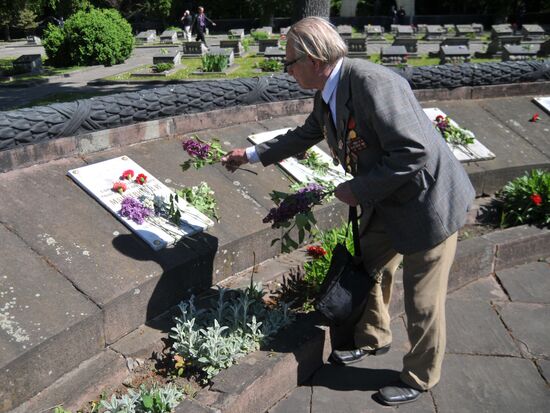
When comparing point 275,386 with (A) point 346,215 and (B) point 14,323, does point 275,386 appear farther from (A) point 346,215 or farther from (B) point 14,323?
(A) point 346,215

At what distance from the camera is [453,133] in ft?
18.2

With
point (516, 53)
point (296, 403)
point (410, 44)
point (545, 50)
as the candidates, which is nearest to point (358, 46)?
point (410, 44)

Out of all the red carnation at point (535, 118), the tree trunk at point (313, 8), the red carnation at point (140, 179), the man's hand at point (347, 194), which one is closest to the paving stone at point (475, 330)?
the man's hand at point (347, 194)

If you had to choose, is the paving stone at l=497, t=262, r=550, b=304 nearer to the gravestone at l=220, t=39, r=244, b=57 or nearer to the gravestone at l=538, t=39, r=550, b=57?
the gravestone at l=220, t=39, r=244, b=57

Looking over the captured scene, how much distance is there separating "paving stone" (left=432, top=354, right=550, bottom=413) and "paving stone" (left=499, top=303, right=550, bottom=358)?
0.20 meters

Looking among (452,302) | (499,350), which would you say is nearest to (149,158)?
(452,302)

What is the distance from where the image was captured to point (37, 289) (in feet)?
9.37

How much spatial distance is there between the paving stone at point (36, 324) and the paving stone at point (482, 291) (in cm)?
247

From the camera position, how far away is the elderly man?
2375 mm

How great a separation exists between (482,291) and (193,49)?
17.2m

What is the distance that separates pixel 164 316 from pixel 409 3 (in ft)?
125

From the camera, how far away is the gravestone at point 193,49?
19281 mm

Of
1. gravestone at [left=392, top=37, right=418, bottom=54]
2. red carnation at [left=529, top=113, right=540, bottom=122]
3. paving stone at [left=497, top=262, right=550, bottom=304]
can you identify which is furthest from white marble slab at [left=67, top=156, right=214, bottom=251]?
gravestone at [left=392, top=37, right=418, bottom=54]

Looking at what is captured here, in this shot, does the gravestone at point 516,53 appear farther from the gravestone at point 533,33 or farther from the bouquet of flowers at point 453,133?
the bouquet of flowers at point 453,133
